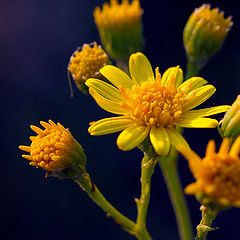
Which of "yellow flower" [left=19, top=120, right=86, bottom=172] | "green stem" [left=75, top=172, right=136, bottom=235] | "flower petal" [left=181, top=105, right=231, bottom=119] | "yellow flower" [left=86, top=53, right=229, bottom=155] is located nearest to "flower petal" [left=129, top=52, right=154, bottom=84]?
"yellow flower" [left=86, top=53, right=229, bottom=155]

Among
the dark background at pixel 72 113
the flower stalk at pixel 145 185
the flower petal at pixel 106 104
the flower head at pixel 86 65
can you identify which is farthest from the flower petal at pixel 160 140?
the dark background at pixel 72 113

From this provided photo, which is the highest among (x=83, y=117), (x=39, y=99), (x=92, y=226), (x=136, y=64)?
(x=39, y=99)

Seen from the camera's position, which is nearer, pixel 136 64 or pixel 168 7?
pixel 136 64

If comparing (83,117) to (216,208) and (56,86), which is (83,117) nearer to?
(56,86)

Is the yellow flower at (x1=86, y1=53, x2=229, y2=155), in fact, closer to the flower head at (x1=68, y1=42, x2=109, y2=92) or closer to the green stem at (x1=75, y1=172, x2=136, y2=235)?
the flower head at (x1=68, y1=42, x2=109, y2=92)

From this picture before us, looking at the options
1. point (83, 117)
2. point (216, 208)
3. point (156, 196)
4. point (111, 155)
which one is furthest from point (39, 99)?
point (216, 208)

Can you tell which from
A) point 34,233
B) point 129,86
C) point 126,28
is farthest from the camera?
point 34,233

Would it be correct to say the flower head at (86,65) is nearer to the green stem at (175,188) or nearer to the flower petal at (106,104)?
the flower petal at (106,104)
